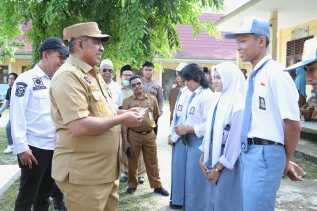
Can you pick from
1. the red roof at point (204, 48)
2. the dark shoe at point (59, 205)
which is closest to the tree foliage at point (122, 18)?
the dark shoe at point (59, 205)

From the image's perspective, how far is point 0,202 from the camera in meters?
5.65

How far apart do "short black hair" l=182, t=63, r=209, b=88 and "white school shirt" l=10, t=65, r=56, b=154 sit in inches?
64.6

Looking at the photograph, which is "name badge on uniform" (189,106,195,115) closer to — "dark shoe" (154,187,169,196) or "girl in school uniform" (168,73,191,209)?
"girl in school uniform" (168,73,191,209)

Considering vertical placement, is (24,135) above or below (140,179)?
above

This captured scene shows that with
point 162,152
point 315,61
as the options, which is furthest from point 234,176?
point 162,152

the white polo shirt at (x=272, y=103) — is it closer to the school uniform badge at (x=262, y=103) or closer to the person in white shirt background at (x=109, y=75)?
the school uniform badge at (x=262, y=103)

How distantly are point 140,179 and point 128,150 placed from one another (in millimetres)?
791

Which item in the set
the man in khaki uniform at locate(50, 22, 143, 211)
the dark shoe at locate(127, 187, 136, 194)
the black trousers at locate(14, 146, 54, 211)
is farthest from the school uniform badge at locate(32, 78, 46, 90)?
the dark shoe at locate(127, 187, 136, 194)

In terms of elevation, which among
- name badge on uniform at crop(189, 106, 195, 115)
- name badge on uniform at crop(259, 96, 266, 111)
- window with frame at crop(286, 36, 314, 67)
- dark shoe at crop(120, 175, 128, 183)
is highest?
window with frame at crop(286, 36, 314, 67)

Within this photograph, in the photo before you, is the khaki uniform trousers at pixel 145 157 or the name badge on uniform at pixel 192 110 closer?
the name badge on uniform at pixel 192 110

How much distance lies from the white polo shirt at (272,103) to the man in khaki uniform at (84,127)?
88 cm

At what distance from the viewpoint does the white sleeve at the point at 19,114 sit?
404cm

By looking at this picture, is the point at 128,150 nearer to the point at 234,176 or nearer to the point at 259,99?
the point at 234,176

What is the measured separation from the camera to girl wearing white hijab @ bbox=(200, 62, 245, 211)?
378 cm
